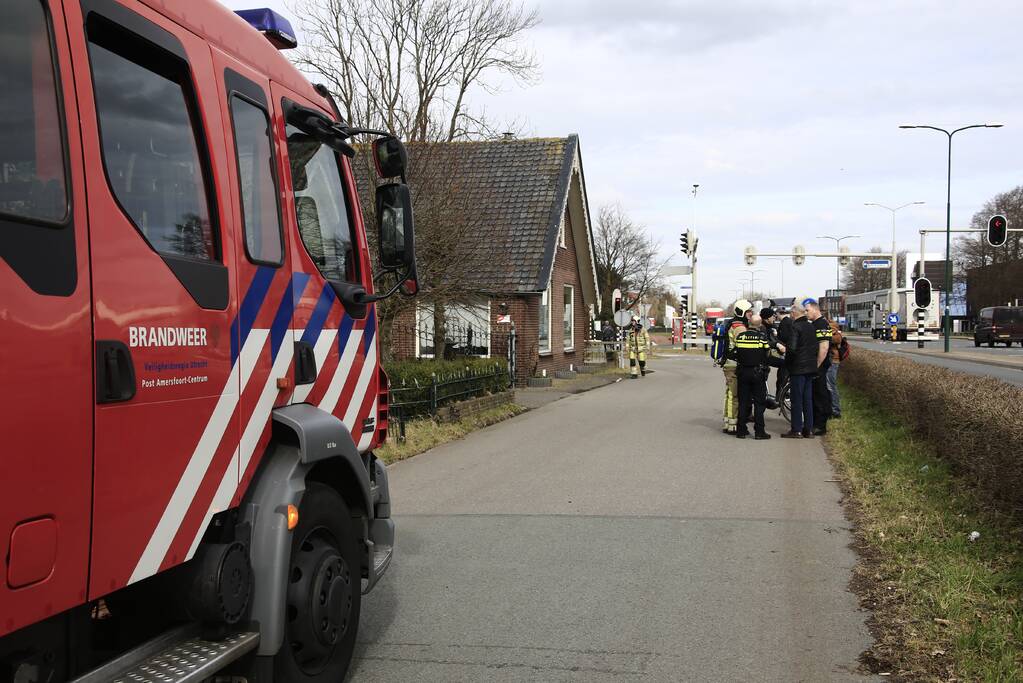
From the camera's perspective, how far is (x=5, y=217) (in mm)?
2330

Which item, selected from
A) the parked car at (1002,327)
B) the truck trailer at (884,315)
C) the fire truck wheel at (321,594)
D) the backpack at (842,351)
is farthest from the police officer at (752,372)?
the parked car at (1002,327)

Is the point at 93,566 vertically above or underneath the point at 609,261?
Result: underneath

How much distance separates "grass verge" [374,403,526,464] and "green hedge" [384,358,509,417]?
31cm

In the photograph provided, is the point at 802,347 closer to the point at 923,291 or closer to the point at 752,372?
the point at 752,372

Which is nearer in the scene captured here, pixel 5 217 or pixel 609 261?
pixel 5 217

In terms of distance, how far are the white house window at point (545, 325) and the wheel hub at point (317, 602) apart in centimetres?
2119

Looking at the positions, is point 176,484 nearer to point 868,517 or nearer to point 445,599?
point 445,599

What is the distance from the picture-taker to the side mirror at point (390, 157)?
4395 mm

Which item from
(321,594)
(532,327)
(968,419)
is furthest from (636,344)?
(321,594)

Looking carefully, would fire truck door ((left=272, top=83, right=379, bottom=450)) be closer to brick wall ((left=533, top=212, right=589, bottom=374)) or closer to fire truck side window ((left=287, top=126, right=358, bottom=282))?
fire truck side window ((left=287, top=126, right=358, bottom=282))

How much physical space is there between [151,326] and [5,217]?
2.17 ft

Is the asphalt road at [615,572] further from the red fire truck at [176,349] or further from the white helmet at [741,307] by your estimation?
the white helmet at [741,307]

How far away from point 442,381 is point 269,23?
10039mm

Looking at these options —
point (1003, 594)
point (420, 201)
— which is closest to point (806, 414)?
point (420, 201)
